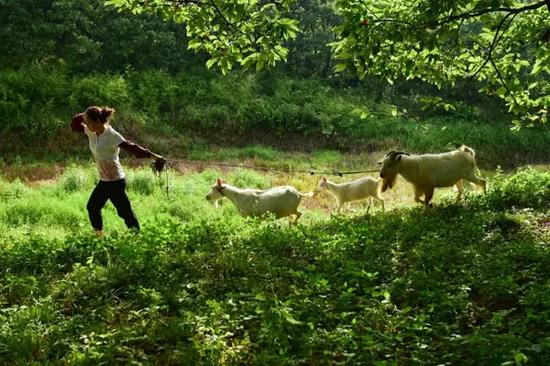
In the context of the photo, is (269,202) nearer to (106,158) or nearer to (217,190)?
(217,190)

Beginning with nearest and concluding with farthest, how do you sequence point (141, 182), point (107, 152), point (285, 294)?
point (285, 294) < point (107, 152) < point (141, 182)

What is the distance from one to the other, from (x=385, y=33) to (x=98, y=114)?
4.64 m

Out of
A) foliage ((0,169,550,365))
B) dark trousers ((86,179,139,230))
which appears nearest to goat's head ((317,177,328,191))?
foliage ((0,169,550,365))

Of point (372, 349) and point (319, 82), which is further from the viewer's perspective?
point (319, 82)

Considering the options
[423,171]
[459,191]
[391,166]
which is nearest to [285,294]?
[391,166]

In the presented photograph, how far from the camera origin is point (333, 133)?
94.1 ft

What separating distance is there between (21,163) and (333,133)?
15.3m

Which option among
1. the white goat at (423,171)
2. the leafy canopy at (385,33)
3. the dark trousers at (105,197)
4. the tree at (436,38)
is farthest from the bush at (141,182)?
the tree at (436,38)

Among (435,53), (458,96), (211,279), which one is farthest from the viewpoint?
(458,96)

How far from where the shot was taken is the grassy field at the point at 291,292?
4.75m

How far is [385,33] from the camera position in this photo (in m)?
8.41

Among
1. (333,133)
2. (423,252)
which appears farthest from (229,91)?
(423,252)

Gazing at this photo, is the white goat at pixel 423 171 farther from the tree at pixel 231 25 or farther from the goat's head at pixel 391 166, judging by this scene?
the tree at pixel 231 25

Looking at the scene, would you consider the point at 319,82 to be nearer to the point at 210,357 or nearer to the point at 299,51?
the point at 299,51
